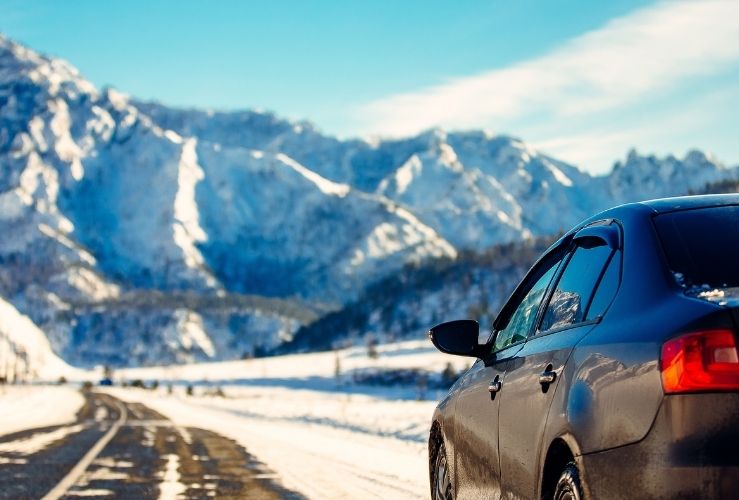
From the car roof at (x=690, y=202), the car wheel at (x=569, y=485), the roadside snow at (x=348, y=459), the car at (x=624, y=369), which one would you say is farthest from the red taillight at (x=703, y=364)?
the roadside snow at (x=348, y=459)

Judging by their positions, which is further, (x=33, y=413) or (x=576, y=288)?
(x=33, y=413)

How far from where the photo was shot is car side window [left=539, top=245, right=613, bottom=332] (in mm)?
4195

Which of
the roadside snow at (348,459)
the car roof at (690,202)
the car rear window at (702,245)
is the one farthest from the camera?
the roadside snow at (348,459)

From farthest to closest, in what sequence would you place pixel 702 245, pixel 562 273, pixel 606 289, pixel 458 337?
pixel 458 337
pixel 562 273
pixel 606 289
pixel 702 245

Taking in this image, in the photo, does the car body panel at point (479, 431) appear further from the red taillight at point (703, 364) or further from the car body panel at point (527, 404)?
the red taillight at point (703, 364)

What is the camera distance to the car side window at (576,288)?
4.20 metres

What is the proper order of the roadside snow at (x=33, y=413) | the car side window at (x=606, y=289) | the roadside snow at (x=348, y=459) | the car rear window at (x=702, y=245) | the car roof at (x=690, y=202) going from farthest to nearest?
the roadside snow at (x=33, y=413) < the roadside snow at (x=348, y=459) < the car roof at (x=690, y=202) < the car side window at (x=606, y=289) < the car rear window at (x=702, y=245)

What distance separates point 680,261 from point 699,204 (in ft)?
1.99

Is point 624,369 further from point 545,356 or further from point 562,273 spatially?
point 562,273

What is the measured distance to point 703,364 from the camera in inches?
122

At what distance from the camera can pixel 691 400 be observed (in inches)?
121

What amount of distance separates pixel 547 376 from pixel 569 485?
1.73 ft

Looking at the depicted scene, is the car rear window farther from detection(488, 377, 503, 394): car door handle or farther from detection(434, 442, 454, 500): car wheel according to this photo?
detection(434, 442, 454, 500): car wheel

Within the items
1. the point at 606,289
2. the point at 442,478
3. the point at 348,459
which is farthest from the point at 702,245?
the point at 348,459
